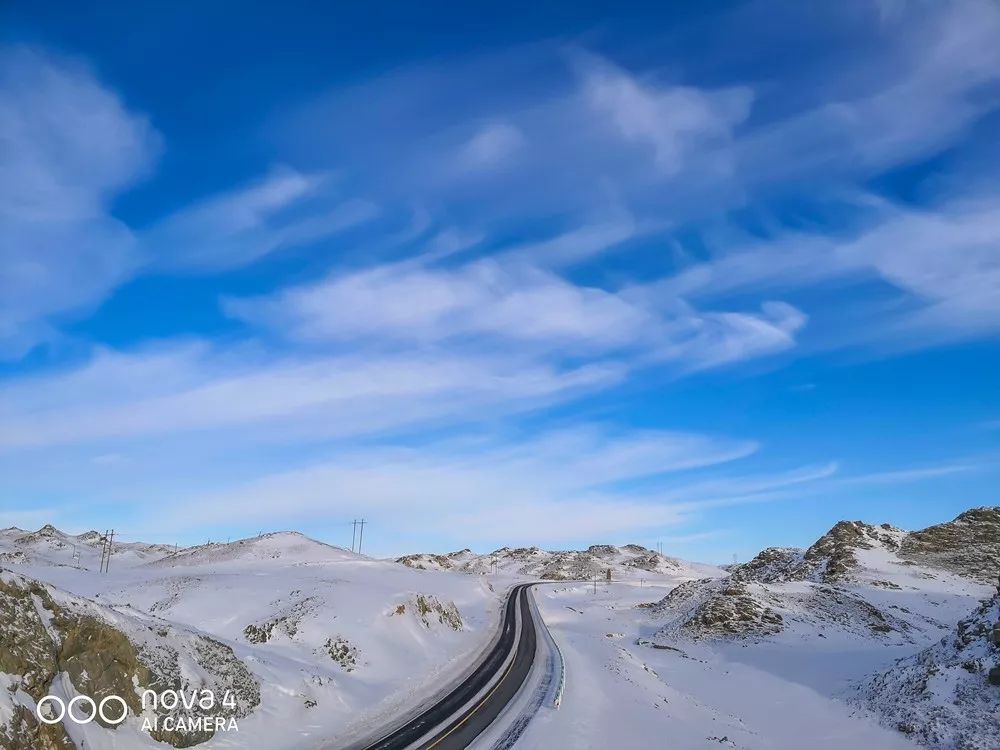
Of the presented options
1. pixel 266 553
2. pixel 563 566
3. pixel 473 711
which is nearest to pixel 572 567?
pixel 563 566

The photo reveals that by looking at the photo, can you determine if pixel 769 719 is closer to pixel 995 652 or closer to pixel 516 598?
pixel 995 652

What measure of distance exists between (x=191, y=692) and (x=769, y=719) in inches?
1051

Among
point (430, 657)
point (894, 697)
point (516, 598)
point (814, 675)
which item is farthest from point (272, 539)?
point (894, 697)

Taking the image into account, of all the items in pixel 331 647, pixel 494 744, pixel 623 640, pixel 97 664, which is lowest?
pixel 623 640

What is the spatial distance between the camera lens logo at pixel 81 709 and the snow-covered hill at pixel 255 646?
0.25 meters

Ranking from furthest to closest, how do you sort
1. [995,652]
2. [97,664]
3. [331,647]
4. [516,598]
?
[516,598] < [331,647] < [995,652] < [97,664]

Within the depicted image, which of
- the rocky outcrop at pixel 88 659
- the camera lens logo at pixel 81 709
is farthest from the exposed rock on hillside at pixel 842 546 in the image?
the camera lens logo at pixel 81 709

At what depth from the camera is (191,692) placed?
19.5m

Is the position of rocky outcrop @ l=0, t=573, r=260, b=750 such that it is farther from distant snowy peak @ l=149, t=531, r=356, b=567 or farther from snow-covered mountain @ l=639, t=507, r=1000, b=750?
distant snowy peak @ l=149, t=531, r=356, b=567

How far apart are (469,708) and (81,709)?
603 inches

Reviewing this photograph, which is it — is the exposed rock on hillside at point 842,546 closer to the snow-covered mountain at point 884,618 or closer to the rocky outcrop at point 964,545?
the snow-covered mountain at point 884,618

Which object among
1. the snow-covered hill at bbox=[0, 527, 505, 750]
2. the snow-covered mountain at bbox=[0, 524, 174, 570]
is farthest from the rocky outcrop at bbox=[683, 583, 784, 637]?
Result: the snow-covered mountain at bbox=[0, 524, 174, 570]

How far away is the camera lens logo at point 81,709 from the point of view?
48.6ft

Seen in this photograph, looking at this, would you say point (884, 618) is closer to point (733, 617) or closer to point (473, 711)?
point (733, 617)
